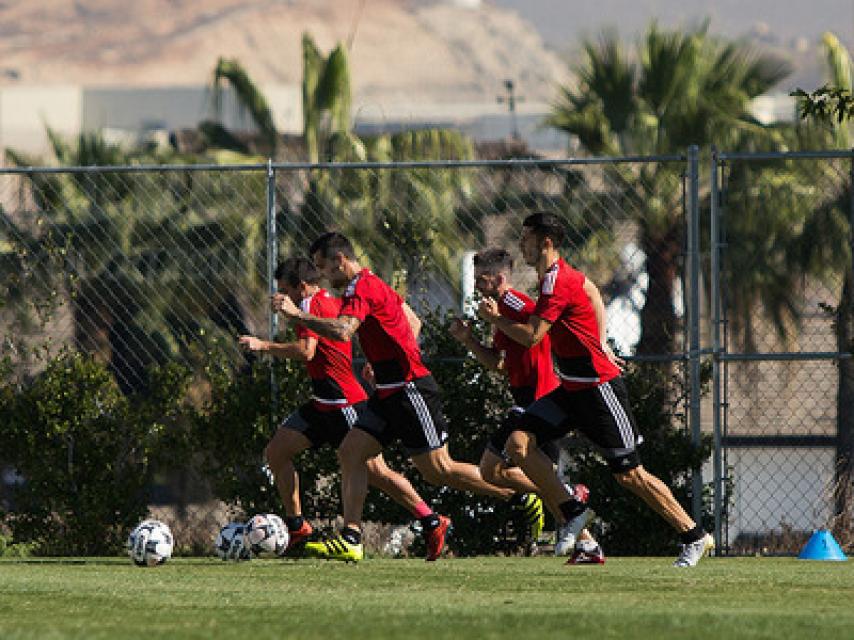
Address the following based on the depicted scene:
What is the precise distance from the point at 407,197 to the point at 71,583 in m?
6.09

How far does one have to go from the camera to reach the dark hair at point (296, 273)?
12742mm

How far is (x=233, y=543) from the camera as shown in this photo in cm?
1245

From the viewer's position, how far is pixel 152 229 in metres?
17.7

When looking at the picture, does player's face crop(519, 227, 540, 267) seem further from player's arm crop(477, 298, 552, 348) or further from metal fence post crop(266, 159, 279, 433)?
metal fence post crop(266, 159, 279, 433)

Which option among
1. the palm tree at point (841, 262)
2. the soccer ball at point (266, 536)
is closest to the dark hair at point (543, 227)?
the soccer ball at point (266, 536)

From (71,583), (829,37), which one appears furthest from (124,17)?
(71,583)

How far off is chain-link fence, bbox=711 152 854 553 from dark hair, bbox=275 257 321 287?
8.87ft

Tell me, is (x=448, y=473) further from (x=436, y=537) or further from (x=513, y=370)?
(x=513, y=370)

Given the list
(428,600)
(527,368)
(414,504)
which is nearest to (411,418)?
(414,504)

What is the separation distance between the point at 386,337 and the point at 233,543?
1.69 m

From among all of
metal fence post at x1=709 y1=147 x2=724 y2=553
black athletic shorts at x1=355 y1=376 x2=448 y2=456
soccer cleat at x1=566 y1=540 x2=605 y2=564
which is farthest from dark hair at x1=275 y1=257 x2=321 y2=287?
metal fence post at x1=709 y1=147 x2=724 y2=553

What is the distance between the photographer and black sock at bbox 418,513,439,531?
12.2 metres

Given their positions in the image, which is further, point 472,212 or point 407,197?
point 472,212

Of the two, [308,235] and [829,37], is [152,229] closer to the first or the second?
[308,235]
